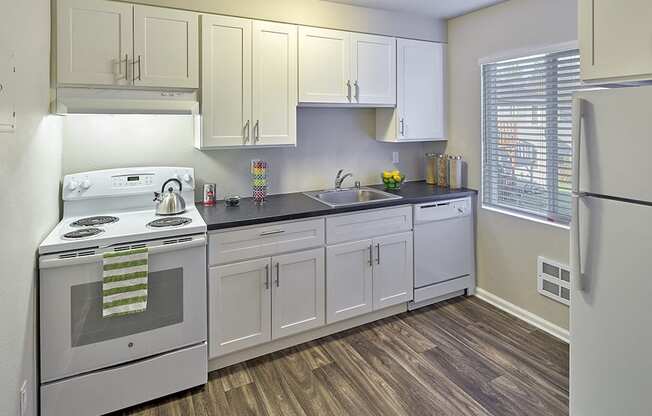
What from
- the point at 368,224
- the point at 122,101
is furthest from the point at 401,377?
the point at 122,101

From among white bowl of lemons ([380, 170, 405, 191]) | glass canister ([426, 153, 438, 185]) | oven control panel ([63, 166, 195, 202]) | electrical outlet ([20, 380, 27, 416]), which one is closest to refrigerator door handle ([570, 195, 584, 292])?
white bowl of lemons ([380, 170, 405, 191])

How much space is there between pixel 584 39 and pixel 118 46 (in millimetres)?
2434

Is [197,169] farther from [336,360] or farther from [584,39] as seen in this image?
[584,39]

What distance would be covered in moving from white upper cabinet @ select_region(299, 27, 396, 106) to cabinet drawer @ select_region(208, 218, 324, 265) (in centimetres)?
97

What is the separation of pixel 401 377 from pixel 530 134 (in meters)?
2.00

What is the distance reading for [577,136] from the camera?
5.64 feet

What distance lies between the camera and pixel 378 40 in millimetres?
3184

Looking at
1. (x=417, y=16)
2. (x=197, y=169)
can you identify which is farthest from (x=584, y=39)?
(x=197, y=169)

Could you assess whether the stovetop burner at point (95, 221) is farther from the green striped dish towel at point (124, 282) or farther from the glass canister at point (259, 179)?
the glass canister at point (259, 179)

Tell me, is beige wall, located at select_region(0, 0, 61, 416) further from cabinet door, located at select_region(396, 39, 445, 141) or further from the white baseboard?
the white baseboard

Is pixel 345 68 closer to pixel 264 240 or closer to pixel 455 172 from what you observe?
pixel 455 172

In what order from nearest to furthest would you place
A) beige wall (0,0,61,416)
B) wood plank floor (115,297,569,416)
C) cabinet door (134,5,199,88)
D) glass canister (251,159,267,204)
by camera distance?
1. beige wall (0,0,61,416)
2. wood plank floor (115,297,569,416)
3. cabinet door (134,5,199,88)
4. glass canister (251,159,267,204)

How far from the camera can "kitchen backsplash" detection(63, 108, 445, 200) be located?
8.34ft

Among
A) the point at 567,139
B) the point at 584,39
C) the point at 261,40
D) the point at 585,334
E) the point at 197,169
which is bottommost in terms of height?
the point at 585,334
